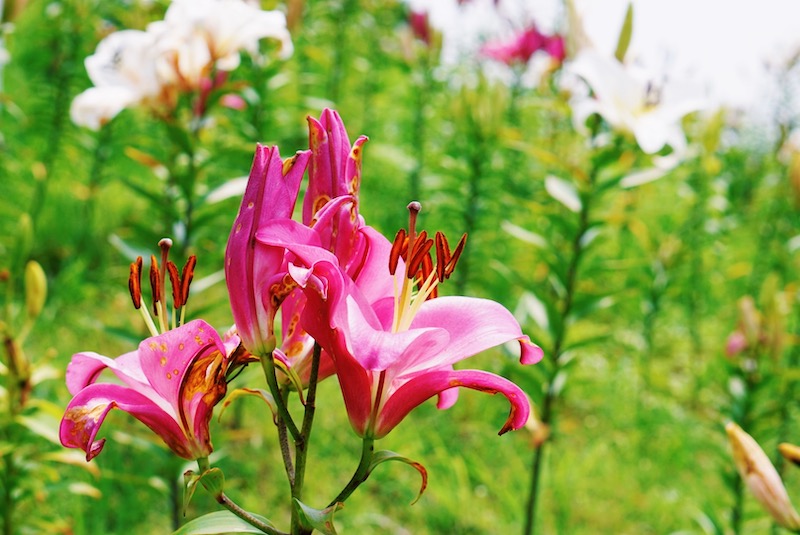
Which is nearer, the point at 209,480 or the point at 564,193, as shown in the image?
the point at 209,480

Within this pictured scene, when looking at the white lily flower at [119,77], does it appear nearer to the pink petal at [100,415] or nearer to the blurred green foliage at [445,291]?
the blurred green foliage at [445,291]

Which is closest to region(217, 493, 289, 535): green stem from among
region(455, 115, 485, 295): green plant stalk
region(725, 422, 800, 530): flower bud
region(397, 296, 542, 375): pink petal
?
region(397, 296, 542, 375): pink petal

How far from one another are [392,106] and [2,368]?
3209 millimetres

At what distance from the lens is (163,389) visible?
0.46 metres

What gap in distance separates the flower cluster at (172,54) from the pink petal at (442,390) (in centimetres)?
83

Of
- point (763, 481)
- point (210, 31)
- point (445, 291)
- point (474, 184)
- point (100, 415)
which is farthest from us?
point (445, 291)

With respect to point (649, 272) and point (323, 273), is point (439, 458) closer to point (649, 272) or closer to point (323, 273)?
point (649, 272)

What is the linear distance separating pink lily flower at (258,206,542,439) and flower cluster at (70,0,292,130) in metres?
0.77

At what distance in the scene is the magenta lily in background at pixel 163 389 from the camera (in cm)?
44

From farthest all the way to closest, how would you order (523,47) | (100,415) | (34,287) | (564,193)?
(523,47)
(564,193)
(34,287)
(100,415)

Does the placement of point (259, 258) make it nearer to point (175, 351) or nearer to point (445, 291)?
point (175, 351)

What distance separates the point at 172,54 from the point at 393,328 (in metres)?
0.83

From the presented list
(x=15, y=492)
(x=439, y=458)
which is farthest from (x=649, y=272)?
(x=15, y=492)

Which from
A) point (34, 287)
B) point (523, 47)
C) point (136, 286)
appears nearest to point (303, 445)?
point (136, 286)
